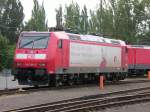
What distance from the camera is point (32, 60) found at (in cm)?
2889

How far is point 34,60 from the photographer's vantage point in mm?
28844

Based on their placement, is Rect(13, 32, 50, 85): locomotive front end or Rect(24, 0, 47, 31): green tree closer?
Rect(13, 32, 50, 85): locomotive front end

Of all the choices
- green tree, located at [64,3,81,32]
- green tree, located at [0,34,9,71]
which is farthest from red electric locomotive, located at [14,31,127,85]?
green tree, located at [64,3,81,32]

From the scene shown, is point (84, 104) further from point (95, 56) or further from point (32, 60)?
point (95, 56)

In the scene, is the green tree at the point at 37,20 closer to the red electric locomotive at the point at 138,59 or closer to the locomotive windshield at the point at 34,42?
the red electric locomotive at the point at 138,59

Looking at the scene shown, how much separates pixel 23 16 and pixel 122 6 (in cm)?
1968

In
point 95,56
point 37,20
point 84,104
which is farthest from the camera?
point 37,20

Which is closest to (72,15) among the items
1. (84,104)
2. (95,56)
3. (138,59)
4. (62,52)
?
(138,59)

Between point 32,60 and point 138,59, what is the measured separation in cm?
2421

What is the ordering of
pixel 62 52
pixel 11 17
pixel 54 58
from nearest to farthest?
pixel 54 58 < pixel 62 52 < pixel 11 17

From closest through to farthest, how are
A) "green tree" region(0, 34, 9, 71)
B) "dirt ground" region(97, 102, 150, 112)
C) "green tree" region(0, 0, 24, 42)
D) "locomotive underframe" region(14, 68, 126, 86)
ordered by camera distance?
"dirt ground" region(97, 102, 150, 112)
"locomotive underframe" region(14, 68, 126, 86)
"green tree" region(0, 34, 9, 71)
"green tree" region(0, 0, 24, 42)

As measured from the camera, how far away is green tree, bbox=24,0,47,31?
89.4 metres

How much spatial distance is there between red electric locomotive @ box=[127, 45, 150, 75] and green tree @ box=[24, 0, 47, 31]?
1487 inches

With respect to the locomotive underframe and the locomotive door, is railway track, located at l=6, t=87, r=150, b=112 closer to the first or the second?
the locomotive underframe
